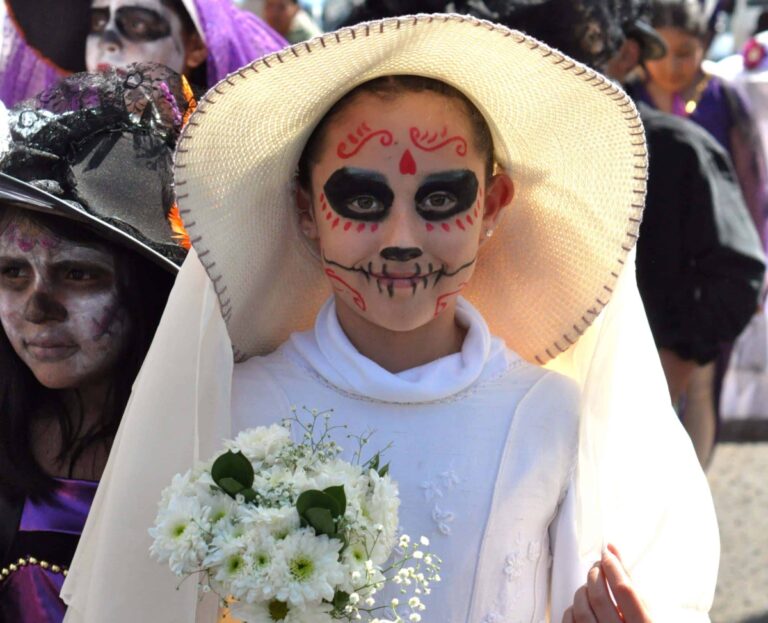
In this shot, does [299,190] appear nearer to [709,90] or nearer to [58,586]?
[58,586]

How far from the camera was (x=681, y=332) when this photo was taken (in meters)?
5.33

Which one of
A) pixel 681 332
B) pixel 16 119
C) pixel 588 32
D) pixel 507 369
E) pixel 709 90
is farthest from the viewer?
pixel 709 90

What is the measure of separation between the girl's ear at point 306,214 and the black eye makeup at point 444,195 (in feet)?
0.86

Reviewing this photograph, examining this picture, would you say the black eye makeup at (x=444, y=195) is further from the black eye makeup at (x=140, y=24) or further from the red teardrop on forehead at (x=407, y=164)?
the black eye makeup at (x=140, y=24)

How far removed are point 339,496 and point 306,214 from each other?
0.82 m

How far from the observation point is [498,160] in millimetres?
2916

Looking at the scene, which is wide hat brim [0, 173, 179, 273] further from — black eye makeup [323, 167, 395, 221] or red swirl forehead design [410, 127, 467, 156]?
red swirl forehead design [410, 127, 467, 156]

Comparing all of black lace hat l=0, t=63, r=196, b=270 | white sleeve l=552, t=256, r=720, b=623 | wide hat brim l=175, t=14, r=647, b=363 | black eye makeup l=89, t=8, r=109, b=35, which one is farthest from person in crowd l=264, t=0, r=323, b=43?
white sleeve l=552, t=256, r=720, b=623

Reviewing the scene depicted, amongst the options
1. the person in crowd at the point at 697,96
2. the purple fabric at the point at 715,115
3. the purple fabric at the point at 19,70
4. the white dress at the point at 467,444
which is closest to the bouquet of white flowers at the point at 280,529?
the white dress at the point at 467,444

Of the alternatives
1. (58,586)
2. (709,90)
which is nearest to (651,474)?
(58,586)

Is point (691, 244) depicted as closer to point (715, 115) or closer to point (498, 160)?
point (715, 115)

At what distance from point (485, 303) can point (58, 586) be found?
3.51ft

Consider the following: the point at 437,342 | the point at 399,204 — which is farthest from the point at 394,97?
the point at 437,342

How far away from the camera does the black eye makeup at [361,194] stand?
2666 millimetres
